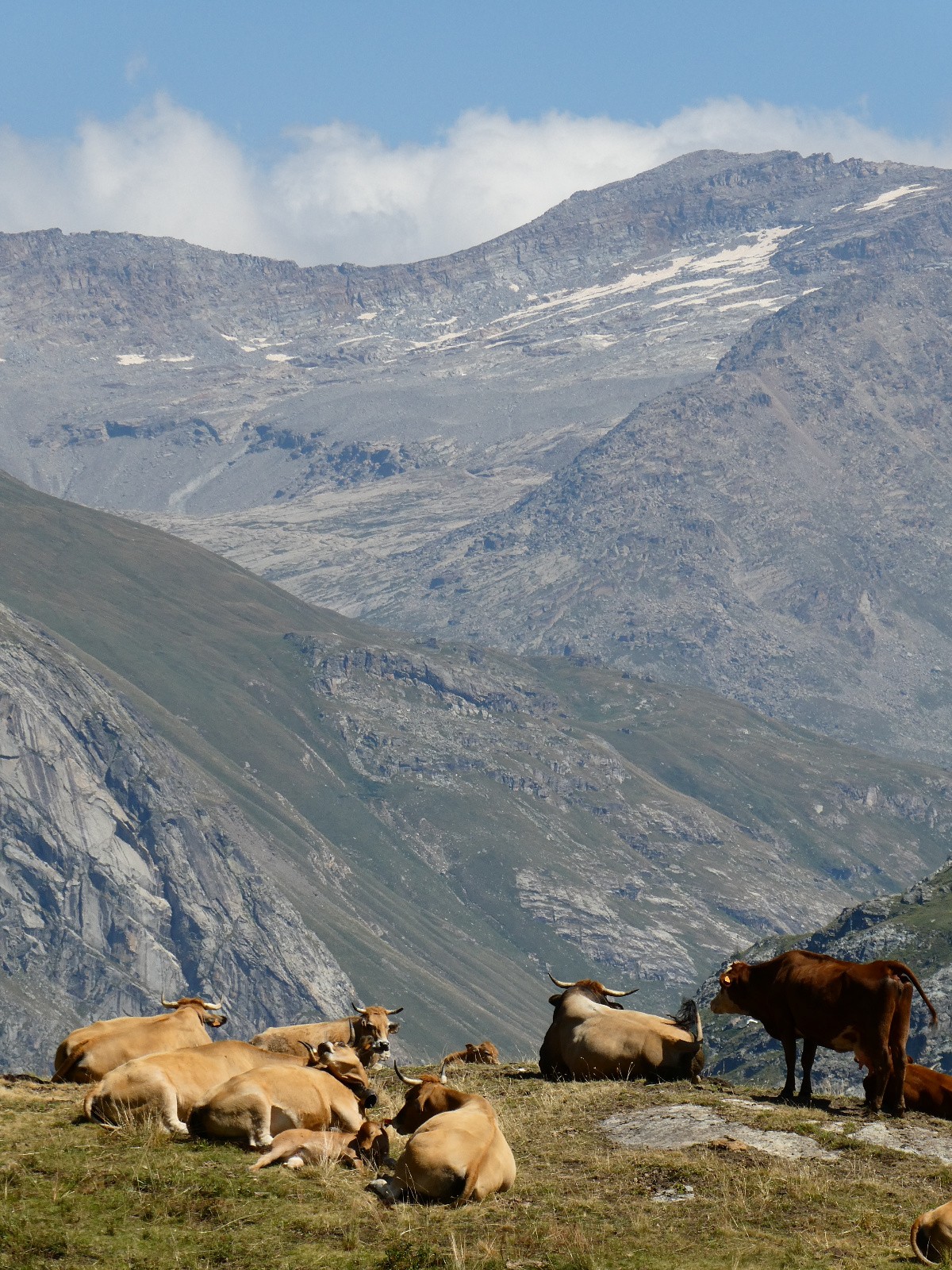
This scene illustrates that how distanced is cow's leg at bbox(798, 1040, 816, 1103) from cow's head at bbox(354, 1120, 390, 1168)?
325 inches

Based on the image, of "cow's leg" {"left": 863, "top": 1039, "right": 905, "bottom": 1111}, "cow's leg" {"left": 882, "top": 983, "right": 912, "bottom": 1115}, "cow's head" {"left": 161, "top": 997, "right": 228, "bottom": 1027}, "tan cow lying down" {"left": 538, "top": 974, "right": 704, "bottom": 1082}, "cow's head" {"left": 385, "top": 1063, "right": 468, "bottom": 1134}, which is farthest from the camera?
"tan cow lying down" {"left": 538, "top": 974, "right": 704, "bottom": 1082}

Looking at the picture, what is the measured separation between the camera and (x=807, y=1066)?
29.5 metres

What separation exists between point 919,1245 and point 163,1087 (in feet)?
39.0

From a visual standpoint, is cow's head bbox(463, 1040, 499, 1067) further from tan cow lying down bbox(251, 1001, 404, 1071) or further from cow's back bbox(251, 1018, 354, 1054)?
cow's back bbox(251, 1018, 354, 1054)

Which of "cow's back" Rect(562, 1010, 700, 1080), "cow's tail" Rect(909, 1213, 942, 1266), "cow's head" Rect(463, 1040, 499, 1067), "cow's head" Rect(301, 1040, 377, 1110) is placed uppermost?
"cow's head" Rect(301, 1040, 377, 1110)

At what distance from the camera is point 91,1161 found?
75.3ft

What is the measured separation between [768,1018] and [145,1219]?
1324cm

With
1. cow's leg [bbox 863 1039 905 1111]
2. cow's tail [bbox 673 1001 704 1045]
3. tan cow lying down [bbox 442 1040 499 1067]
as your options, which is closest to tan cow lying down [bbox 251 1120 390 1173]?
cow's leg [bbox 863 1039 905 1111]

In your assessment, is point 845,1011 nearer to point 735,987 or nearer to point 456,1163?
point 735,987

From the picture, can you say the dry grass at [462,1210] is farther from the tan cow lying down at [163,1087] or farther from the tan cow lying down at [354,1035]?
the tan cow lying down at [354,1035]

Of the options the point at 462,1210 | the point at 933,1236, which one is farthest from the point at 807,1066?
the point at 462,1210

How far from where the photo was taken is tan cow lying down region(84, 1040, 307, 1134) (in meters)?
25.1

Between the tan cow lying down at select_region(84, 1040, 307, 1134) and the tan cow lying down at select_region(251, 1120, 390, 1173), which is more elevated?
the tan cow lying down at select_region(84, 1040, 307, 1134)

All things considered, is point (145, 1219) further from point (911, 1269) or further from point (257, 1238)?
point (911, 1269)
